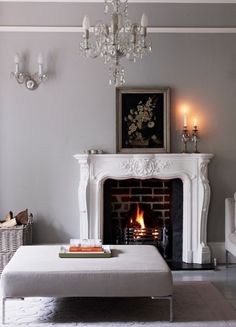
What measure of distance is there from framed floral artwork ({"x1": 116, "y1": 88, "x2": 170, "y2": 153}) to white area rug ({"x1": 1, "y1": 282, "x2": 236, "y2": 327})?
74.4 inches

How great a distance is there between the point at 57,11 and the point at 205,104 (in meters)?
1.94

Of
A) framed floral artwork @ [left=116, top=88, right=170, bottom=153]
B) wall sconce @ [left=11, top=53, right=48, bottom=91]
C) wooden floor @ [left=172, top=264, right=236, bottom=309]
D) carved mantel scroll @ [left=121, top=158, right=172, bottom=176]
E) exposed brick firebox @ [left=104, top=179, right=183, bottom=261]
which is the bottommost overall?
wooden floor @ [left=172, top=264, right=236, bottom=309]

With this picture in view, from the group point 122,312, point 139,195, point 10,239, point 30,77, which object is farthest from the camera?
point 139,195

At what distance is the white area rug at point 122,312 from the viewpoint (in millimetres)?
3625

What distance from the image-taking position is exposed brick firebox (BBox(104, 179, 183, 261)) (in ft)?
19.1

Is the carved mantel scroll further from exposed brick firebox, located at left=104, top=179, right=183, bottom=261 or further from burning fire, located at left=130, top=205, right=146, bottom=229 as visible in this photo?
burning fire, located at left=130, top=205, right=146, bottom=229

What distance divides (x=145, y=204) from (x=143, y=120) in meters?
0.96

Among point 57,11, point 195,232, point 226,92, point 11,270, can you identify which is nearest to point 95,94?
point 57,11

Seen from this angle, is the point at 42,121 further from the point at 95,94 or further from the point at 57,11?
the point at 57,11

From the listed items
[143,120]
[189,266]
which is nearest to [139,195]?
[143,120]

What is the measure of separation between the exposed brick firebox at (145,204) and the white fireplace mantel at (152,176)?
0.17 m

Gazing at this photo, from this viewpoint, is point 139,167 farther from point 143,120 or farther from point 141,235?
point 141,235

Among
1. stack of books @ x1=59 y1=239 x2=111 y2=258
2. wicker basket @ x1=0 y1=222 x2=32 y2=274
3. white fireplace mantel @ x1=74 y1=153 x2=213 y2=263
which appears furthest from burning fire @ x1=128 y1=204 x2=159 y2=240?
stack of books @ x1=59 y1=239 x2=111 y2=258

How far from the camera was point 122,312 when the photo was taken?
3848mm
